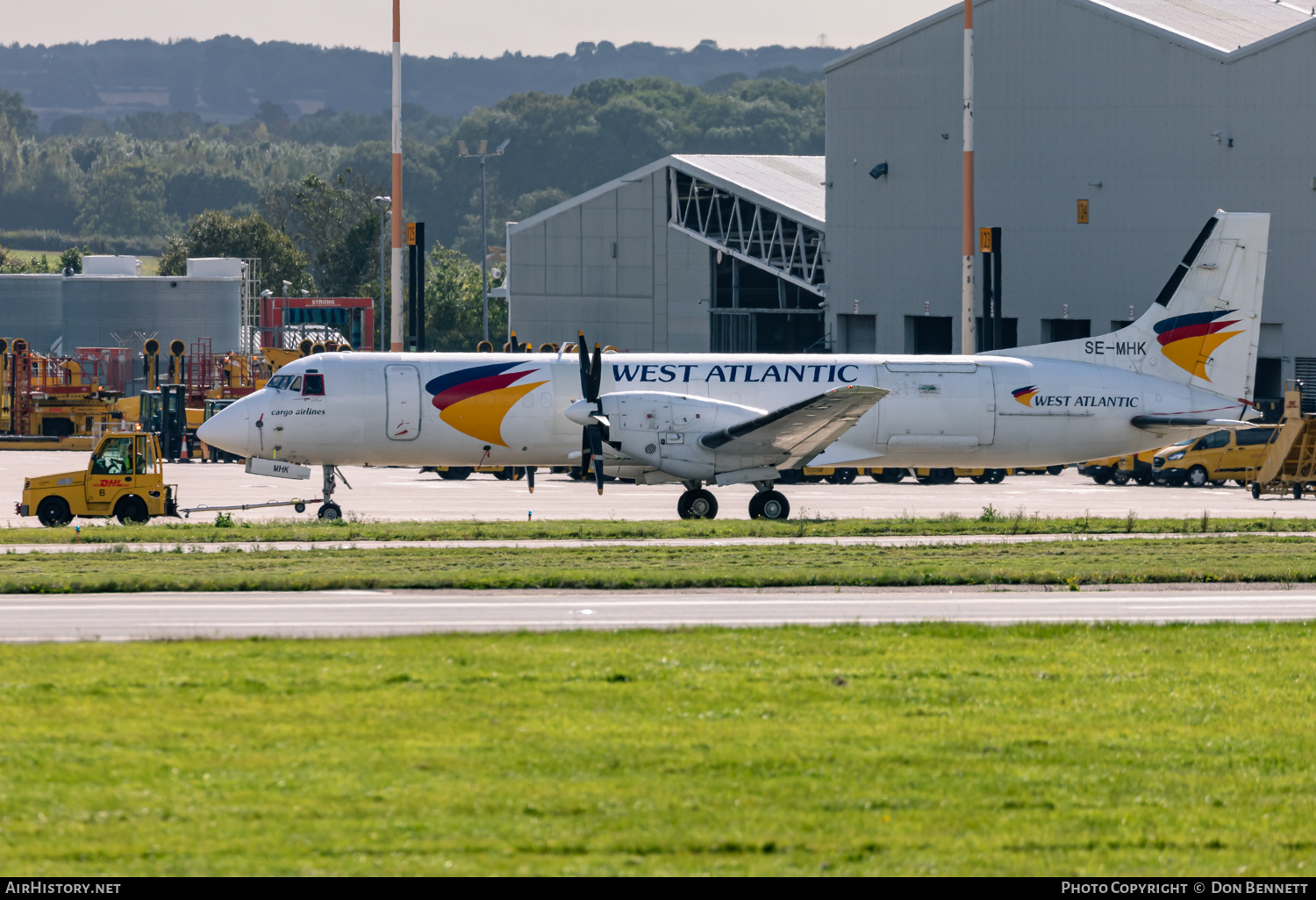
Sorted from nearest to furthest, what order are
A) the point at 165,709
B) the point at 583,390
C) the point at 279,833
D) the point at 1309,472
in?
the point at 279,833 → the point at 165,709 → the point at 583,390 → the point at 1309,472

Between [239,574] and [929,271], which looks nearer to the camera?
[239,574]

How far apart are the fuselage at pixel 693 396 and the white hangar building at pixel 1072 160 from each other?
2262 centimetres

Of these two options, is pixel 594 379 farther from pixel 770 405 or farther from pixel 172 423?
pixel 172 423

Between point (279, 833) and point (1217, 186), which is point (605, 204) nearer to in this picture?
point (1217, 186)

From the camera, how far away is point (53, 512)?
33.8 m

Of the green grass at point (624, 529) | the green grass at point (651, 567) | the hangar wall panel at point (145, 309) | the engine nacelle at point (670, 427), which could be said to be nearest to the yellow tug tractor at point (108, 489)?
the green grass at point (624, 529)

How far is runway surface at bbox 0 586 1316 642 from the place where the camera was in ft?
61.1

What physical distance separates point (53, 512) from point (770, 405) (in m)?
16.9

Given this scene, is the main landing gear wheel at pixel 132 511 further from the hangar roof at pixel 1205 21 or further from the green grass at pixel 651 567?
the hangar roof at pixel 1205 21

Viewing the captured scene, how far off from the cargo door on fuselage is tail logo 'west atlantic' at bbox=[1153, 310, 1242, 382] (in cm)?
520

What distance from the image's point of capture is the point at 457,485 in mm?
46531

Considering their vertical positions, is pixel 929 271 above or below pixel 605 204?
below

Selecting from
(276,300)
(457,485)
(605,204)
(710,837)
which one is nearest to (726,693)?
(710,837)

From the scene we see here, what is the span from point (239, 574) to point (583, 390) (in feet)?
40.8
